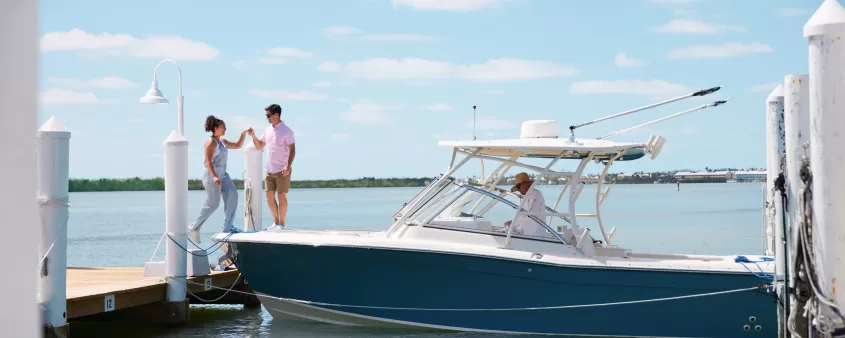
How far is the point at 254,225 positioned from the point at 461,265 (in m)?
3.77

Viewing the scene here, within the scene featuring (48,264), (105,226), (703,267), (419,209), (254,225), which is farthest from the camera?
(105,226)

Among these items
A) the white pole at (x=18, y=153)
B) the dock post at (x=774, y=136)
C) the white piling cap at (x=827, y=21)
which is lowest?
the white pole at (x=18, y=153)

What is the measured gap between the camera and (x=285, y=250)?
10.0 m

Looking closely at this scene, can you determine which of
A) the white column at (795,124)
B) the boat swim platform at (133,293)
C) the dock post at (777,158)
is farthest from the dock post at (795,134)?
the boat swim platform at (133,293)

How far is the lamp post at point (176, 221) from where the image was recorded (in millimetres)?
10430

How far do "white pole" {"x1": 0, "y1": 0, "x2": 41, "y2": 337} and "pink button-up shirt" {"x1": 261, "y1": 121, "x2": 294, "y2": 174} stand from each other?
33.8ft

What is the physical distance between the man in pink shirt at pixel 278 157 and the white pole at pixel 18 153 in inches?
404

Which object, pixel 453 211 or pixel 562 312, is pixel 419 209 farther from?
pixel 562 312

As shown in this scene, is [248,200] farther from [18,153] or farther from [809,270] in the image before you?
[18,153]

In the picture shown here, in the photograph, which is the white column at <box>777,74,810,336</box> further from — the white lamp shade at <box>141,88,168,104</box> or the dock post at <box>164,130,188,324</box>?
the white lamp shade at <box>141,88,168,104</box>

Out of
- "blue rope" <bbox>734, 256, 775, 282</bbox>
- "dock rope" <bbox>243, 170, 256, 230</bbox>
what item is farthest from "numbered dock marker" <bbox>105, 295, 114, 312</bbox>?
"blue rope" <bbox>734, 256, 775, 282</bbox>

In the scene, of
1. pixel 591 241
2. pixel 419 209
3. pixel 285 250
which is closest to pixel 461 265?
pixel 419 209

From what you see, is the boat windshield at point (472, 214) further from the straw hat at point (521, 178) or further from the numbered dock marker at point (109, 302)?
the numbered dock marker at point (109, 302)

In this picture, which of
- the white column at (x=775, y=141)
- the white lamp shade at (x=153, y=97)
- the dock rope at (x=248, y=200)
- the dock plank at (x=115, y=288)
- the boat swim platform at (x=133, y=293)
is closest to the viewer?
the white column at (x=775, y=141)
